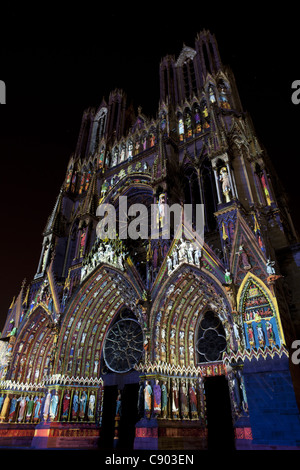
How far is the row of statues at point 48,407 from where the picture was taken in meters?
14.8

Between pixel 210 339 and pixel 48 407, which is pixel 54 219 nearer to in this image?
pixel 48 407

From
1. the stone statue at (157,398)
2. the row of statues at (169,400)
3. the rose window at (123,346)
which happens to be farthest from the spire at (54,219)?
the stone statue at (157,398)

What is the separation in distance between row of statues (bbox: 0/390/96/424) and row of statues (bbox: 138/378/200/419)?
436 centimetres

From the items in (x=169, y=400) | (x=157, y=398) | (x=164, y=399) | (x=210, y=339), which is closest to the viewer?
(x=157, y=398)

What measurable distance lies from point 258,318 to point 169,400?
520 centimetres

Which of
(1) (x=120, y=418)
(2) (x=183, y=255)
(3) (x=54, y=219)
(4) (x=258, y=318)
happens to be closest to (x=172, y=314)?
(2) (x=183, y=255)

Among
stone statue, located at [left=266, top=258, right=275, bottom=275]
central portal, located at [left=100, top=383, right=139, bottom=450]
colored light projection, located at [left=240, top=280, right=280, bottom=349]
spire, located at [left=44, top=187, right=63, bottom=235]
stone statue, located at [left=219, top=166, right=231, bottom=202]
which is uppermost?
spire, located at [left=44, top=187, right=63, bottom=235]

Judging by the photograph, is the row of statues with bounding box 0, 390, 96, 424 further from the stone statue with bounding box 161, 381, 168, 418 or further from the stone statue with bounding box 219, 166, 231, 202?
the stone statue with bounding box 219, 166, 231, 202

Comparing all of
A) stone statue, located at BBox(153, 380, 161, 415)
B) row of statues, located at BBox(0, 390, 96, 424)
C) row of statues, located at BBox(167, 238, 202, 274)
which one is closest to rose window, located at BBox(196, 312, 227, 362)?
stone statue, located at BBox(153, 380, 161, 415)

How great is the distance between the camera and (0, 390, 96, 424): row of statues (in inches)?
581

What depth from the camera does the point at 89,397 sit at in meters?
15.7

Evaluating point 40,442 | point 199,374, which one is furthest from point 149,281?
point 40,442

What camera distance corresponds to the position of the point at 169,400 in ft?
41.7
